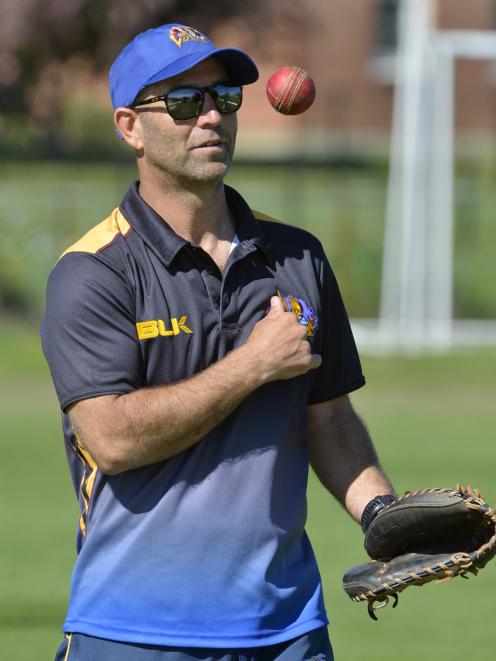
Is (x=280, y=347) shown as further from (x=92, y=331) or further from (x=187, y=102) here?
(x=187, y=102)

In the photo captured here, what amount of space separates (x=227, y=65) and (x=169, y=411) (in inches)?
42.5

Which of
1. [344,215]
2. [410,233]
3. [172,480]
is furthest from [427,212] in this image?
[172,480]

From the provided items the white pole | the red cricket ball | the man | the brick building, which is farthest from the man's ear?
the brick building

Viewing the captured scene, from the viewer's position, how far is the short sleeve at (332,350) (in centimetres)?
434

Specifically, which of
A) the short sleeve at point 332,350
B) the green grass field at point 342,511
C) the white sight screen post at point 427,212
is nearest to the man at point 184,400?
the short sleeve at point 332,350

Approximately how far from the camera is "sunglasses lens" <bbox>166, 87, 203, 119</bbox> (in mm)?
4105

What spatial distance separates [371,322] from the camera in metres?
21.7

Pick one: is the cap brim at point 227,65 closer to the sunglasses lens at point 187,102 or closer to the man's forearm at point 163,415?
the sunglasses lens at point 187,102

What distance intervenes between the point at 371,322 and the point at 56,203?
19.6 ft

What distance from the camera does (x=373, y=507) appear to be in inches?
167

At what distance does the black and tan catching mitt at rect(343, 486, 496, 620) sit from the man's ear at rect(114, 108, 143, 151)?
1308mm

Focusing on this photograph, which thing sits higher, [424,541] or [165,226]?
[165,226]

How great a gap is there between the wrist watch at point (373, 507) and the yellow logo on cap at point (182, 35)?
4.76 feet

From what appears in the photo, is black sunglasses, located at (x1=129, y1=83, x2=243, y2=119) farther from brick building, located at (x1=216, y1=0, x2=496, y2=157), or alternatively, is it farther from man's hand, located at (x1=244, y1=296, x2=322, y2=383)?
brick building, located at (x1=216, y1=0, x2=496, y2=157)
